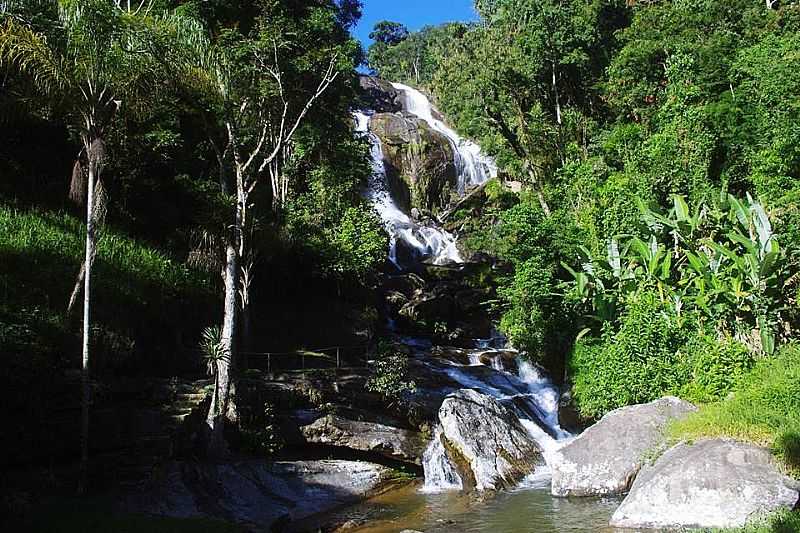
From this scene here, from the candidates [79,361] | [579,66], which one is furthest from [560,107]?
[79,361]

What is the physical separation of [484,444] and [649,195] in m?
11.0

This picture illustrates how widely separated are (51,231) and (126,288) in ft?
6.71

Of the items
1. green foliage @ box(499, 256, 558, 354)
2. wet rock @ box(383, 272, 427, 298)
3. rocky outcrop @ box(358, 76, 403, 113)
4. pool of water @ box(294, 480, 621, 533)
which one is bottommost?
pool of water @ box(294, 480, 621, 533)

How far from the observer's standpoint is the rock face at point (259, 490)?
398 inches

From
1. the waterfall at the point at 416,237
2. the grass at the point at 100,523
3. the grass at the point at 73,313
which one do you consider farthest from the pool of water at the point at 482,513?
the waterfall at the point at 416,237

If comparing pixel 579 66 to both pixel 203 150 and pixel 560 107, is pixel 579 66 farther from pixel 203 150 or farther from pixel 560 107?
pixel 203 150

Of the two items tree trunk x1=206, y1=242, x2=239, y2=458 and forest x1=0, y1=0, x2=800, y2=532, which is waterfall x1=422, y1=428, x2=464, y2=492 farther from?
tree trunk x1=206, y1=242, x2=239, y2=458

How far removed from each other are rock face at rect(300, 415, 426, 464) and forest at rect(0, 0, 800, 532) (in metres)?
0.09

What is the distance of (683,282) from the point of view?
15.2 metres

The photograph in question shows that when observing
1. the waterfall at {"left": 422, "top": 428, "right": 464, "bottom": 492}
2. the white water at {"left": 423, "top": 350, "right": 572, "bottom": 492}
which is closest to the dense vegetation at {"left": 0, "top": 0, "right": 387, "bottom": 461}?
the white water at {"left": 423, "top": 350, "right": 572, "bottom": 492}

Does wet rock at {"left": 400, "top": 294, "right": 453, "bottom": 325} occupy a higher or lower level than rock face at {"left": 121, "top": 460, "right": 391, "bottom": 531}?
higher

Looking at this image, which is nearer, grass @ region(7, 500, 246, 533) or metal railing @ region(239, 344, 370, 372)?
grass @ region(7, 500, 246, 533)

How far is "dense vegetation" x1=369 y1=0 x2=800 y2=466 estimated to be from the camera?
1398 centimetres

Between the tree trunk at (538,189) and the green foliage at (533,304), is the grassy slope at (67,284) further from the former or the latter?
the tree trunk at (538,189)
